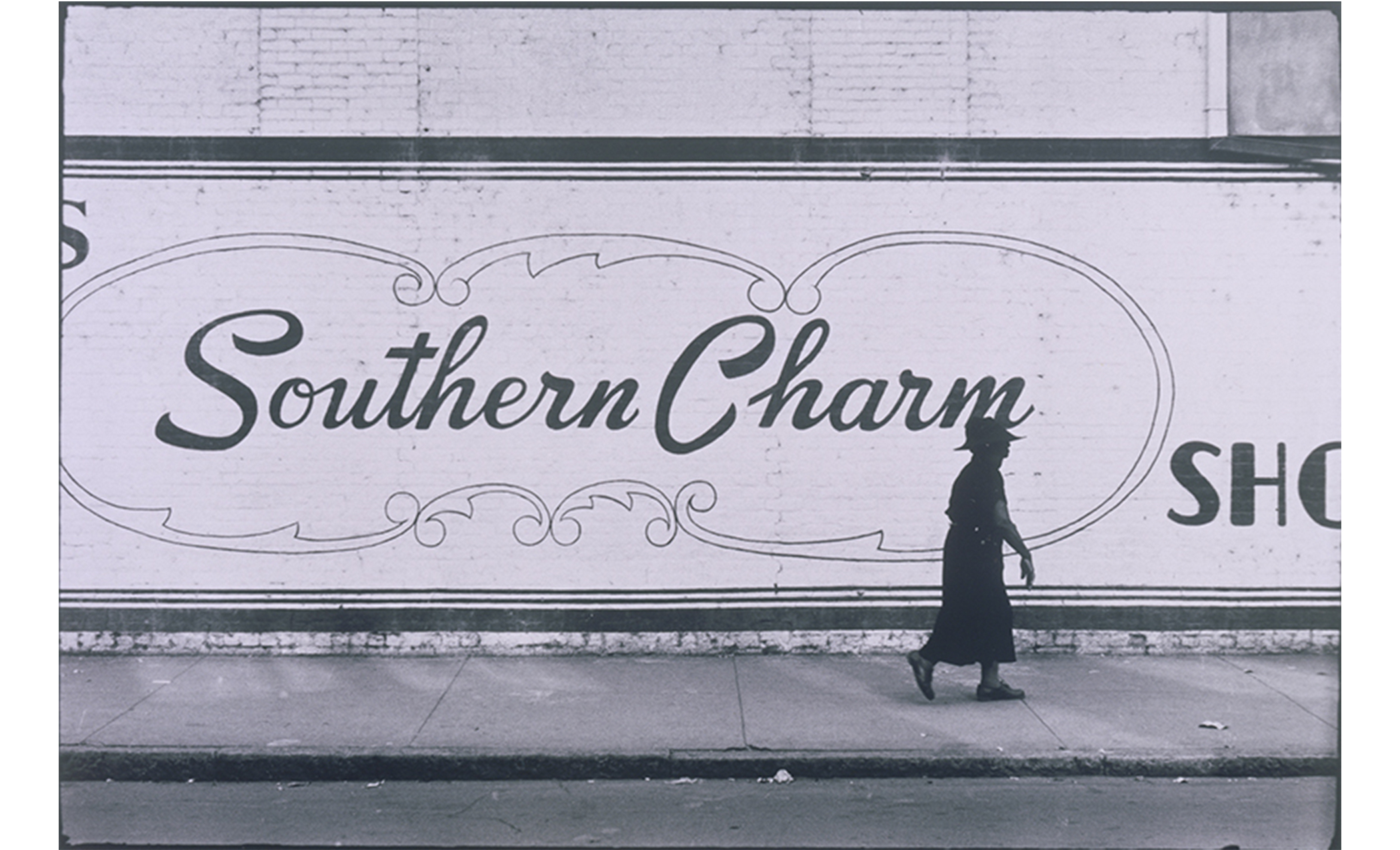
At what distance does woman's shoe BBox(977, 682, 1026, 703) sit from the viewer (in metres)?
7.73

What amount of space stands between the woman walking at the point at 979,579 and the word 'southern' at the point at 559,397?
1.17m

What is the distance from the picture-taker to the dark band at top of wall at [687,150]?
8922 mm

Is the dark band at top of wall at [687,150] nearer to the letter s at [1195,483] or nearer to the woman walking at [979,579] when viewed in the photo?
the letter s at [1195,483]

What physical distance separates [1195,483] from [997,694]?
2.70m

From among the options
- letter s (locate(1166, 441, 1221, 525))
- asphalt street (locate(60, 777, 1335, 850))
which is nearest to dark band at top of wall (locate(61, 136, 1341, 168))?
letter s (locate(1166, 441, 1221, 525))

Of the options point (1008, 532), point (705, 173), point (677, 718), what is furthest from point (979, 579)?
point (705, 173)

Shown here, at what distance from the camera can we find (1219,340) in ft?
29.5

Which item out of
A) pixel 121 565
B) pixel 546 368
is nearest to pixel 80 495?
pixel 121 565

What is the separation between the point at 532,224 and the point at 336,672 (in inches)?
146

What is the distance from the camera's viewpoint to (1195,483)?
9070 millimetres

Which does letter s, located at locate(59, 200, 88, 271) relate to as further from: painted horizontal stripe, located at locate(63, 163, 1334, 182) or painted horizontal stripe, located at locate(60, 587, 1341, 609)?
painted horizontal stripe, located at locate(60, 587, 1341, 609)

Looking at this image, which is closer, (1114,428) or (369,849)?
(369,849)

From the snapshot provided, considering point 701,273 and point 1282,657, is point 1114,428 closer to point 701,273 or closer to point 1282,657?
point 1282,657

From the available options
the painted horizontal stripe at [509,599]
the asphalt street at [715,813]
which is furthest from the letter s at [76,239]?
the asphalt street at [715,813]
